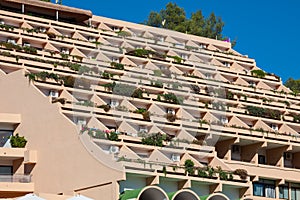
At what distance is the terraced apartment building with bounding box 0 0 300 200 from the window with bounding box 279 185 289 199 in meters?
0.08

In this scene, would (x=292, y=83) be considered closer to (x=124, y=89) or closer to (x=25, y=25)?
(x=25, y=25)

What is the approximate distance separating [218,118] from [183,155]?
1099 centimetres

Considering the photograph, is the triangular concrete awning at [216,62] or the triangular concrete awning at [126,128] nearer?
the triangular concrete awning at [126,128]

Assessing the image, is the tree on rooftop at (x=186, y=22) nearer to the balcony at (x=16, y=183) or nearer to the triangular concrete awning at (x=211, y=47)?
the triangular concrete awning at (x=211, y=47)

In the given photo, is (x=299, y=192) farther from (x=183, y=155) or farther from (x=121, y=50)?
(x=121, y=50)

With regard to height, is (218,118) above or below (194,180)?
above

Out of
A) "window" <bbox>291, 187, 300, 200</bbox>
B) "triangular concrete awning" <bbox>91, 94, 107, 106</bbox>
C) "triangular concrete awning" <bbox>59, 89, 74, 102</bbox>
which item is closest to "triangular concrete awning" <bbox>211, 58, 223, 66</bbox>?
"window" <bbox>291, 187, 300, 200</bbox>

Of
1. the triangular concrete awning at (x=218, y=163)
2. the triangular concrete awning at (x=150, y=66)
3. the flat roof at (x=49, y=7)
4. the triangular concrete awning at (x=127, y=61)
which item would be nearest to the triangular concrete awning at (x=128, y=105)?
the triangular concrete awning at (x=218, y=163)

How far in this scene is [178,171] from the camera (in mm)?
66875

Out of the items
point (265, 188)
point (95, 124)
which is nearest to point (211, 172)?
point (95, 124)

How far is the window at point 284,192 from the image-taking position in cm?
7881

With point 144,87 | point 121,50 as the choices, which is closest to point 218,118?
point 144,87

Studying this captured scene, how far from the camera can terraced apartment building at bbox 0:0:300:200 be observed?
65562 millimetres

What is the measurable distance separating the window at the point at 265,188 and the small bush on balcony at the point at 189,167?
27.9 feet
